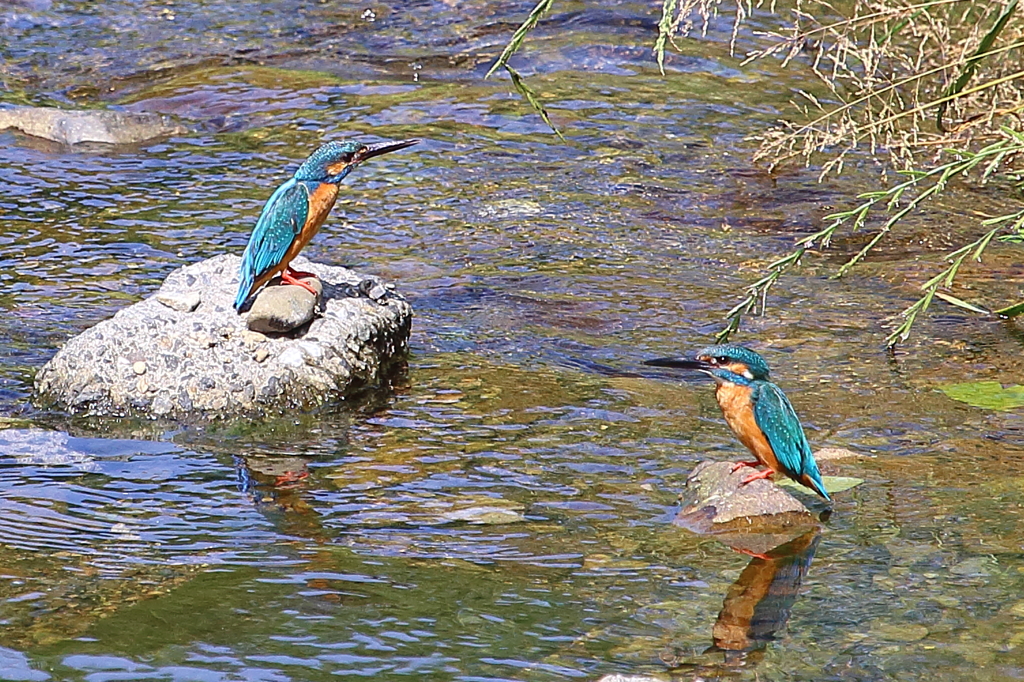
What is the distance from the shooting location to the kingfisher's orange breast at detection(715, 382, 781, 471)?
14.7 feet

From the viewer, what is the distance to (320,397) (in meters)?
5.51

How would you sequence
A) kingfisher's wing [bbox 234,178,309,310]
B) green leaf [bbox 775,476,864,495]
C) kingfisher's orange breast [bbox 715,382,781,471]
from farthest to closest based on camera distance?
1. kingfisher's wing [bbox 234,178,309,310]
2. green leaf [bbox 775,476,864,495]
3. kingfisher's orange breast [bbox 715,382,781,471]

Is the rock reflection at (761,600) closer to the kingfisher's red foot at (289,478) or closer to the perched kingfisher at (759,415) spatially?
the perched kingfisher at (759,415)

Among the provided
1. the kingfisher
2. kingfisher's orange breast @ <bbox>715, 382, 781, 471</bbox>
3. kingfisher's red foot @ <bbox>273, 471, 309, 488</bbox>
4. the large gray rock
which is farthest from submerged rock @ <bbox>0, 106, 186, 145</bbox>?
kingfisher's orange breast @ <bbox>715, 382, 781, 471</bbox>

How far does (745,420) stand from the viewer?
4578 millimetres

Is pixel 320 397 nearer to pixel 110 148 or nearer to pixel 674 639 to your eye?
pixel 674 639

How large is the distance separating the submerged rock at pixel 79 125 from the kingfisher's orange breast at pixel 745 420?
5702mm

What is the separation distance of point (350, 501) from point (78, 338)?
1.55 m

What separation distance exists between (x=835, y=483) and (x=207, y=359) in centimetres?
245

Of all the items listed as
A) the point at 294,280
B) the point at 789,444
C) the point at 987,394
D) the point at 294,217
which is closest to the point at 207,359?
the point at 294,280

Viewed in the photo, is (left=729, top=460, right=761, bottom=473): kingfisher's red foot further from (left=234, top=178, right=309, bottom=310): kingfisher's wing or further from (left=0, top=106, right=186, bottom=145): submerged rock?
(left=0, top=106, right=186, bottom=145): submerged rock

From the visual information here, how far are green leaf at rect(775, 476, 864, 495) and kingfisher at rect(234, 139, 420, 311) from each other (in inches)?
83.7

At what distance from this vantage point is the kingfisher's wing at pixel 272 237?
214 inches

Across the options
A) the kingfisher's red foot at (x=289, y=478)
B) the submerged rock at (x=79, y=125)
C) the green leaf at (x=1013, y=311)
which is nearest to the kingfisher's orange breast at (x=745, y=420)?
the kingfisher's red foot at (x=289, y=478)
